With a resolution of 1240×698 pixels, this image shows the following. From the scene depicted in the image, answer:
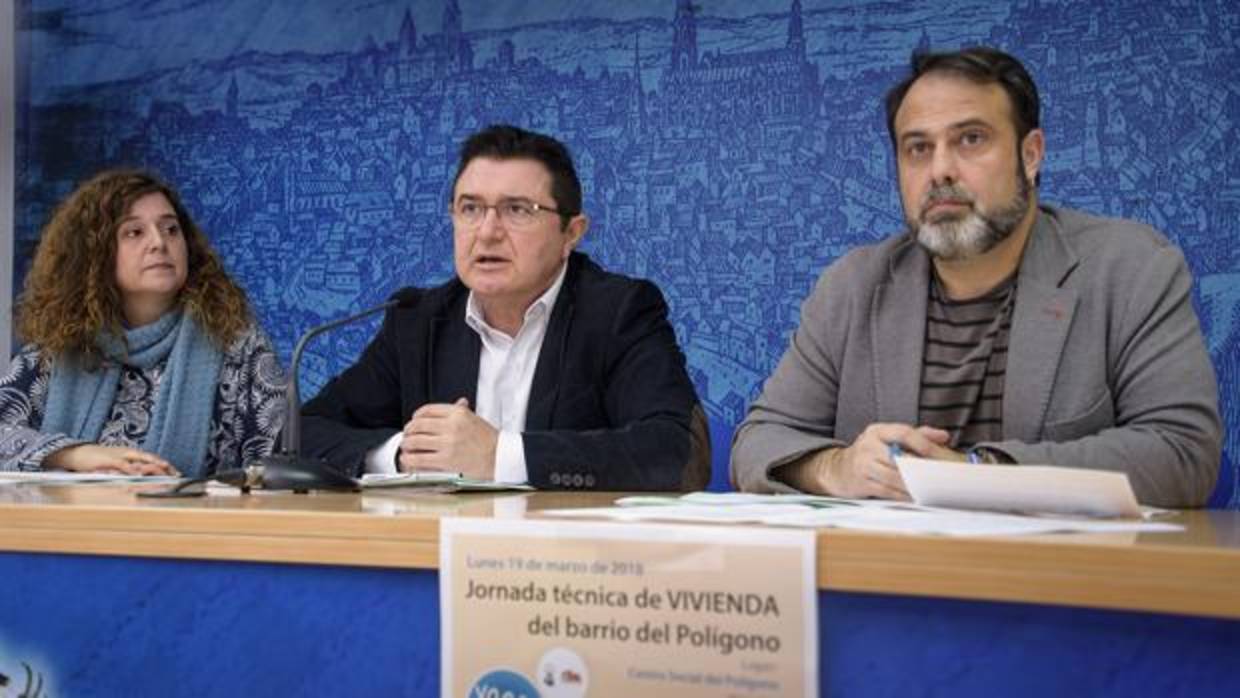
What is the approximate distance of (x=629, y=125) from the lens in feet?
13.5

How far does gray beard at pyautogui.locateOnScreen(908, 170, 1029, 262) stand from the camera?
214cm

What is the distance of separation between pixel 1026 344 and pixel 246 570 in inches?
47.8

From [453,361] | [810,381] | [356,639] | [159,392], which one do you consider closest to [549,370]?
[453,361]

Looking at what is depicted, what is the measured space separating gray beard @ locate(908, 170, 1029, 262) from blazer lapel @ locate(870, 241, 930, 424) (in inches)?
3.1

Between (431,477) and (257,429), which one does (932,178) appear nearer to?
(431,477)

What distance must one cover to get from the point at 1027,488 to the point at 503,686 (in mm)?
521

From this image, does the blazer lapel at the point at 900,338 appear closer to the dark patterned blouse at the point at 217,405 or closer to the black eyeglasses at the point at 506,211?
the black eyeglasses at the point at 506,211

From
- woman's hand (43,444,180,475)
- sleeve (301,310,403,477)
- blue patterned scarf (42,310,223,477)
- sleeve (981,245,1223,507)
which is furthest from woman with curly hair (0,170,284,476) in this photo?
sleeve (981,245,1223,507)

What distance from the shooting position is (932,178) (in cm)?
220

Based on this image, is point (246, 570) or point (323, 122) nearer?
point (246, 570)

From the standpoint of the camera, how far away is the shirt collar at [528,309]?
267 cm

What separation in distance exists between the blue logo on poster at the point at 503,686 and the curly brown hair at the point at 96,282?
2112 mm

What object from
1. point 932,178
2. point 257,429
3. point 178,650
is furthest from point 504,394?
→ point 178,650

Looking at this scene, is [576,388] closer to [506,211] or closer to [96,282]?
[506,211]
